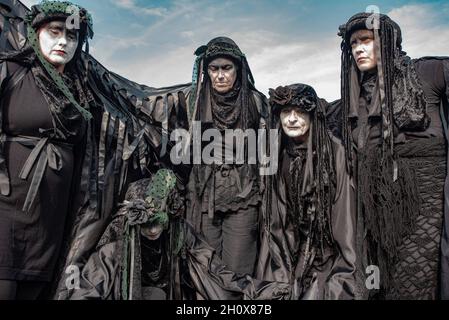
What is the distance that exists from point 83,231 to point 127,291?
607 millimetres

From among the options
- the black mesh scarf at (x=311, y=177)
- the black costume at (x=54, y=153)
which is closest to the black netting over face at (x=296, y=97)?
the black mesh scarf at (x=311, y=177)

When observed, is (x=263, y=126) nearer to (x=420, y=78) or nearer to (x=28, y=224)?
(x=420, y=78)

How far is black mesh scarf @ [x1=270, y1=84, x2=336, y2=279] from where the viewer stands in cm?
418

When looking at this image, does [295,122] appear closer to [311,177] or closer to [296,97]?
[296,97]

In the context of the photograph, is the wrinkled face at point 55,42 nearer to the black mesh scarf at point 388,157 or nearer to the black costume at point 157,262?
the black costume at point 157,262

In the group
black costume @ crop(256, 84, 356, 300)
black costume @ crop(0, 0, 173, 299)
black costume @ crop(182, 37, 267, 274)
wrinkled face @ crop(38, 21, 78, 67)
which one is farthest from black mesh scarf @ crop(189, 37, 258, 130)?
wrinkled face @ crop(38, 21, 78, 67)

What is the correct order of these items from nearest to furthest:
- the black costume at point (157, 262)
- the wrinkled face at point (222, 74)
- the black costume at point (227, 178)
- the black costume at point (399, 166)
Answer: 1. the black costume at point (157, 262)
2. the black costume at point (399, 166)
3. the black costume at point (227, 178)
4. the wrinkled face at point (222, 74)

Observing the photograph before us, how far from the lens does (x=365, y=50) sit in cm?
434

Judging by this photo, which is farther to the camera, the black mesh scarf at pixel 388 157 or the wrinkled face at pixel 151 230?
the black mesh scarf at pixel 388 157

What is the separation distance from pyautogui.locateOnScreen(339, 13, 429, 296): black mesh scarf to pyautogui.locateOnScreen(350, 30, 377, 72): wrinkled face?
35mm

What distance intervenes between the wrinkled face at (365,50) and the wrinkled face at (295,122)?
19.1 inches

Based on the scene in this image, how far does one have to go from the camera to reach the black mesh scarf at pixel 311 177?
418 cm

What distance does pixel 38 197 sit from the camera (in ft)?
13.1

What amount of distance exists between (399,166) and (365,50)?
775mm
